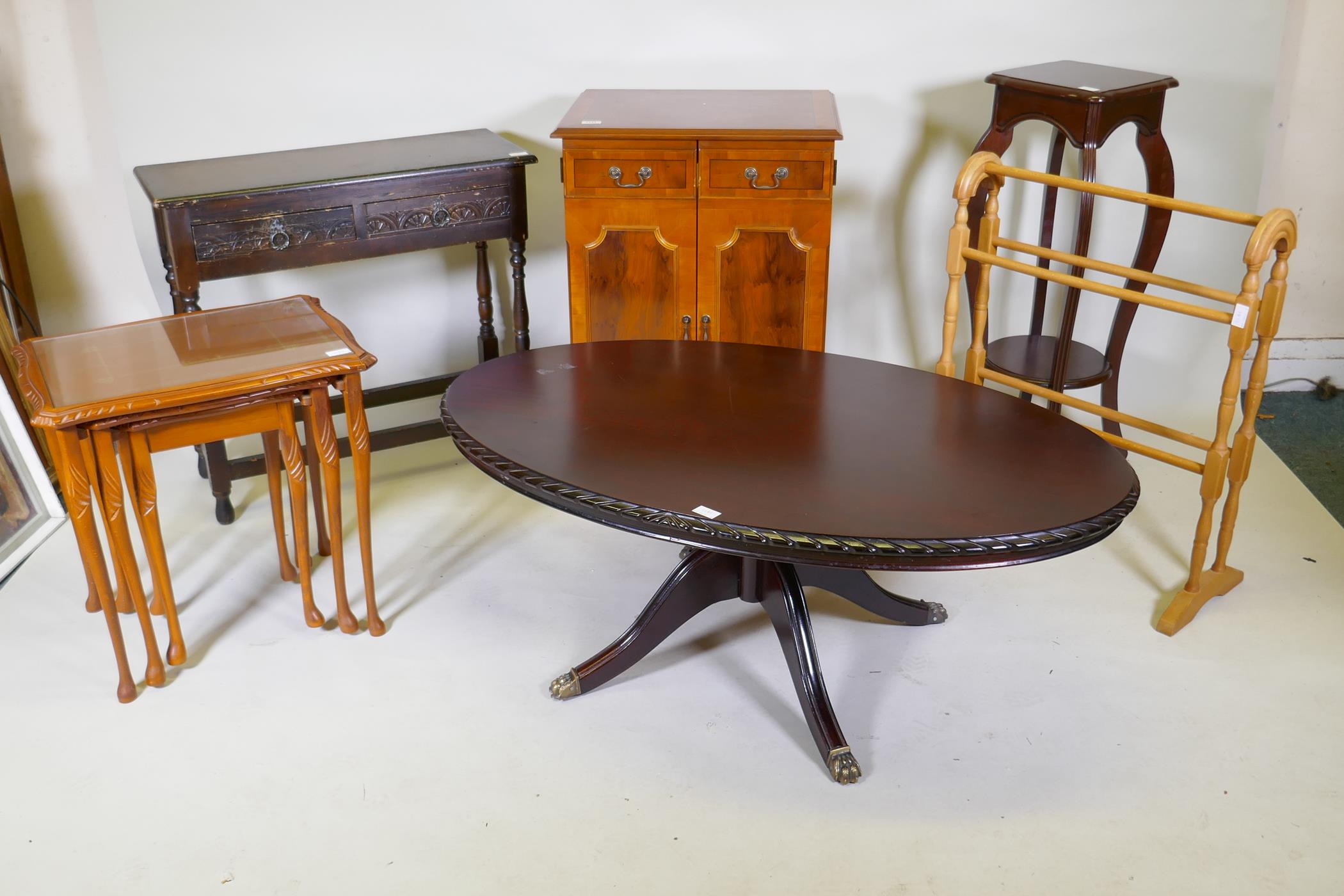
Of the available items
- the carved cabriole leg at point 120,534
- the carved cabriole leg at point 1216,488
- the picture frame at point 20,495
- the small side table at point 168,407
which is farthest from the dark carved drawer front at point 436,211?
the carved cabriole leg at point 1216,488

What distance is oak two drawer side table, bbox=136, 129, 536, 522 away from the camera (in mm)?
2916

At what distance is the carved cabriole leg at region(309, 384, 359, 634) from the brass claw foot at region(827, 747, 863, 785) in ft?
3.96

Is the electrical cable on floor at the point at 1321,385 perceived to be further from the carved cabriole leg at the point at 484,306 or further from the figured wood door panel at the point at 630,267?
the carved cabriole leg at the point at 484,306

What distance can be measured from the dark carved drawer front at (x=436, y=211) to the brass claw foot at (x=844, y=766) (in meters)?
1.84

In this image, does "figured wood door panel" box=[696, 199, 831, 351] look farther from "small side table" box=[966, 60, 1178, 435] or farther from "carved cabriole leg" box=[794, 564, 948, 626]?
"carved cabriole leg" box=[794, 564, 948, 626]

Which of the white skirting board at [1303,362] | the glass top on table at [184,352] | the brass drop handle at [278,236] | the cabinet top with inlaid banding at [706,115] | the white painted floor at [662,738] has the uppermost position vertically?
the cabinet top with inlaid banding at [706,115]

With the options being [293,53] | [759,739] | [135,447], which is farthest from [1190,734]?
[293,53]

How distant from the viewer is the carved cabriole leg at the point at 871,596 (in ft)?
8.66

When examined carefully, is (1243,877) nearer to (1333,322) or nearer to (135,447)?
(135,447)

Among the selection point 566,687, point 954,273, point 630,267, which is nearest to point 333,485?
point 566,687

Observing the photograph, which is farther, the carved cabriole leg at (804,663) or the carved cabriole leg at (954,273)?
the carved cabriole leg at (954,273)

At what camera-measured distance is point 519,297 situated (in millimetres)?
3494

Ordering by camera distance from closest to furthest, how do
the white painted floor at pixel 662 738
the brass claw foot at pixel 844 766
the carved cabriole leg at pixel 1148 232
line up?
1. the white painted floor at pixel 662 738
2. the brass claw foot at pixel 844 766
3. the carved cabriole leg at pixel 1148 232

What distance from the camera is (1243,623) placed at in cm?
276
